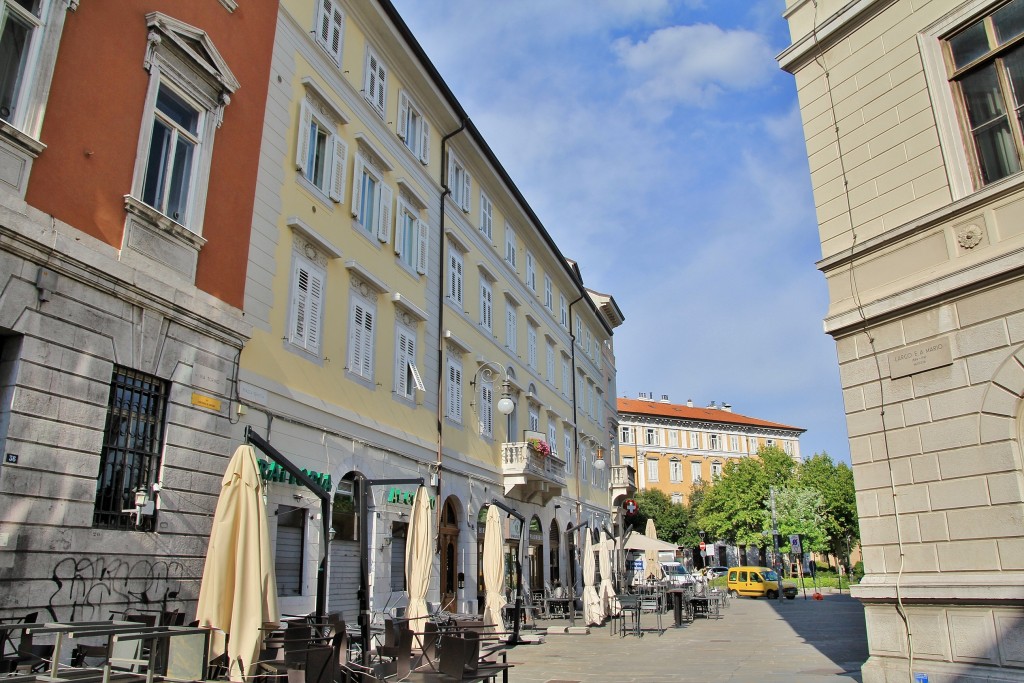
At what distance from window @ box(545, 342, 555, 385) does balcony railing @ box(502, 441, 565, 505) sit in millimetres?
5268

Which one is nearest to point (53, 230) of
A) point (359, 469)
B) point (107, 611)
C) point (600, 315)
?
point (107, 611)

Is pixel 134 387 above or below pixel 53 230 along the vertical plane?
below

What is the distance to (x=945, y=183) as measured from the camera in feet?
31.2

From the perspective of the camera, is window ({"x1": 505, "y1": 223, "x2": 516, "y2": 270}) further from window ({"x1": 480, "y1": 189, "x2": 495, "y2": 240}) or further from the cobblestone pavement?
the cobblestone pavement

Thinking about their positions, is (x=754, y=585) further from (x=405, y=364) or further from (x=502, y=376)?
(x=405, y=364)

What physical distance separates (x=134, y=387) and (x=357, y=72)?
1004 cm

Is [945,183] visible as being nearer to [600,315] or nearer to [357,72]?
[357,72]

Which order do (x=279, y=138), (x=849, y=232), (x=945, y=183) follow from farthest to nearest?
(x=279, y=138) < (x=849, y=232) < (x=945, y=183)

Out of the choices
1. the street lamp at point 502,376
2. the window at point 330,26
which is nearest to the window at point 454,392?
the street lamp at point 502,376

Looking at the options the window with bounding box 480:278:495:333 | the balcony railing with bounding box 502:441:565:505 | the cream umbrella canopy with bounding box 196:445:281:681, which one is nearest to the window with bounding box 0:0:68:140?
the cream umbrella canopy with bounding box 196:445:281:681

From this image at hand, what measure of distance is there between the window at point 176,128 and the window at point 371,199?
456 centimetres

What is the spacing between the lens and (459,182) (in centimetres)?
2281

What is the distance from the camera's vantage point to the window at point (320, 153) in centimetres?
1459

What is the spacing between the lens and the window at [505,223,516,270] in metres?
26.7
